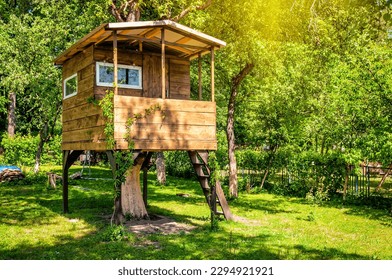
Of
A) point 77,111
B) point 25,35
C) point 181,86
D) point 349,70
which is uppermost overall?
point 25,35

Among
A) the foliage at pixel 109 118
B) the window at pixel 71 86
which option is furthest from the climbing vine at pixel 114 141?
the window at pixel 71 86

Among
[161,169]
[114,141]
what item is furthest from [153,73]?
[161,169]

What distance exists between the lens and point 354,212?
16469mm

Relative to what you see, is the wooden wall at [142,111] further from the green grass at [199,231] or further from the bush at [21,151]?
the bush at [21,151]

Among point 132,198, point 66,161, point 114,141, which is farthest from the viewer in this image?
point 66,161

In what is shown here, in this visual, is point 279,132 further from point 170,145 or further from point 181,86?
point 170,145

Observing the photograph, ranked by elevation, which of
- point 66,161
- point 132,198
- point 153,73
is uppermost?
point 153,73

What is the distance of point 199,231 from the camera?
12.4 meters

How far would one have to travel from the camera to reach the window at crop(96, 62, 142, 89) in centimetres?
1347

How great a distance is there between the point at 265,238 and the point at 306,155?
10.8 meters

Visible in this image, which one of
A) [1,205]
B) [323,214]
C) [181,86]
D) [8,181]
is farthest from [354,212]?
[8,181]

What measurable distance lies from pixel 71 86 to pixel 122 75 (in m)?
2.94

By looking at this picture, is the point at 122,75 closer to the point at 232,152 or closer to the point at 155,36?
the point at 155,36
